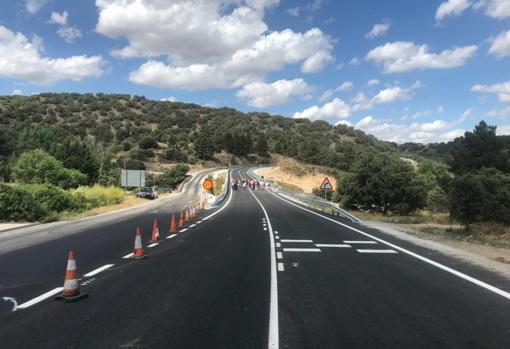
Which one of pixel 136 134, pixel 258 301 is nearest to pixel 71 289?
pixel 258 301

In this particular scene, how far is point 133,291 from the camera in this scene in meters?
7.78

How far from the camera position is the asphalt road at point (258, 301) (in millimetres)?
5387

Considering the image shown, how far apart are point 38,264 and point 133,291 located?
428 cm

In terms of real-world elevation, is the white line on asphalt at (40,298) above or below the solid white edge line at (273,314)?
below

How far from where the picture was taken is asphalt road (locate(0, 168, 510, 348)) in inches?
212

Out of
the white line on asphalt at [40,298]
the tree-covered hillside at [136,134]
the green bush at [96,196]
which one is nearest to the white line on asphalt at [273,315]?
the white line on asphalt at [40,298]

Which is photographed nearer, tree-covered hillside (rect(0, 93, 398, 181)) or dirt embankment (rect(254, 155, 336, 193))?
tree-covered hillside (rect(0, 93, 398, 181))

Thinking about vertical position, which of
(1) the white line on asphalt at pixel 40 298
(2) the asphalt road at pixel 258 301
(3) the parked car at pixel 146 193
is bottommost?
(3) the parked car at pixel 146 193

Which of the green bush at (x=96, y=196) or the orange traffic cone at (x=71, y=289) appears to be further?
the green bush at (x=96, y=196)

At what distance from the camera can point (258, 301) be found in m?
7.16

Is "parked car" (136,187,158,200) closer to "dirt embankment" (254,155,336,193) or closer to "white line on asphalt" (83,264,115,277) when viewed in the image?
"dirt embankment" (254,155,336,193)

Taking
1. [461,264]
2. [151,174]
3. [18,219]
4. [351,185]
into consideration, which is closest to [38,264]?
[461,264]

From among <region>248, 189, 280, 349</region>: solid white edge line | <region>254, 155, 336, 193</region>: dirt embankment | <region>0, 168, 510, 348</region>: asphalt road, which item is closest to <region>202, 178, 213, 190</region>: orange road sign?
<region>0, 168, 510, 348</region>: asphalt road

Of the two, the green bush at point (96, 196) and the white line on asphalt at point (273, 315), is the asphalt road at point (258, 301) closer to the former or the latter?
the white line on asphalt at point (273, 315)
